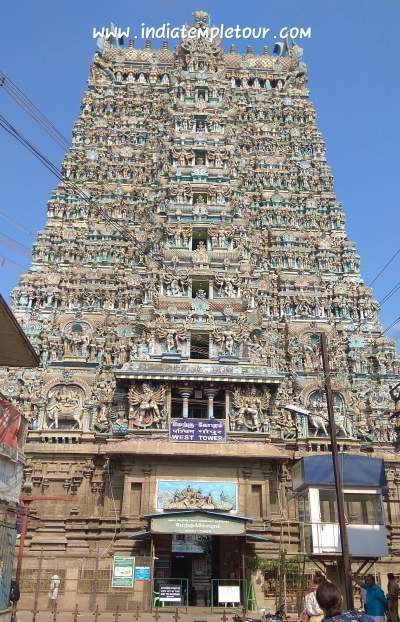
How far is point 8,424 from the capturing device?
1321cm

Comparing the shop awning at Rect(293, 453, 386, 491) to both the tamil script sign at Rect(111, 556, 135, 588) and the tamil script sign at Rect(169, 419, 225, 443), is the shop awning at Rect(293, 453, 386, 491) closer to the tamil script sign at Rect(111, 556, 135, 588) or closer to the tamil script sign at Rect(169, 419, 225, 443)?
the tamil script sign at Rect(111, 556, 135, 588)

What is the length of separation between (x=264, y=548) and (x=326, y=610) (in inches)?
959

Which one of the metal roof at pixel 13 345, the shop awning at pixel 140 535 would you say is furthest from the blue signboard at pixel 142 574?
the metal roof at pixel 13 345

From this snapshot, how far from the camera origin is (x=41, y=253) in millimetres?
40906

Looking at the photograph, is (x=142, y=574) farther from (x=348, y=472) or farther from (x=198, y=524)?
(x=348, y=472)

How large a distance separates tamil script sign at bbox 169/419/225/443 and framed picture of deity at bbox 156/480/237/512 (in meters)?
2.22

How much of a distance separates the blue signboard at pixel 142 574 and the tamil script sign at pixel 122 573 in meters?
0.35

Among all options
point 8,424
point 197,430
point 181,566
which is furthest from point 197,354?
point 8,424

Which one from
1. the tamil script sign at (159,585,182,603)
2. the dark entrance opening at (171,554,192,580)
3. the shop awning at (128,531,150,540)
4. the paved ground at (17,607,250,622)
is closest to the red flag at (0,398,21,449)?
the paved ground at (17,607,250,622)

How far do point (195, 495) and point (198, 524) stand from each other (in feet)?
10.7

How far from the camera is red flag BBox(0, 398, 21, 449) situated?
1291cm

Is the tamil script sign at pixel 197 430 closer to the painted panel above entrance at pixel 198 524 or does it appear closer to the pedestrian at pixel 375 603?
the painted panel above entrance at pixel 198 524

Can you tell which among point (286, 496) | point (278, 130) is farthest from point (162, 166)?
point (286, 496)

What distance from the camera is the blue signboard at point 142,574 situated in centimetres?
2388
